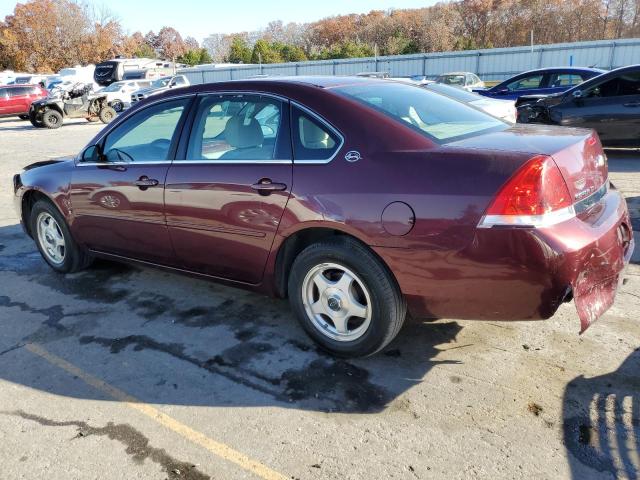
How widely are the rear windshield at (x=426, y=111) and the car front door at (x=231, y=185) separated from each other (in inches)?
22.2

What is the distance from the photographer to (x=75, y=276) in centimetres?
506

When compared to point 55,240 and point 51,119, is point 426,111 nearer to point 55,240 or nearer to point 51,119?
point 55,240

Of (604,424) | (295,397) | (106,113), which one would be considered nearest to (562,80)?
(604,424)

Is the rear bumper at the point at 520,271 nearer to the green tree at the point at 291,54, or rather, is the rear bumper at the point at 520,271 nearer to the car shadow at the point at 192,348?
the car shadow at the point at 192,348

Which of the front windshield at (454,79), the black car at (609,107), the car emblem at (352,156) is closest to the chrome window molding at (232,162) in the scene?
the car emblem at (352,156)

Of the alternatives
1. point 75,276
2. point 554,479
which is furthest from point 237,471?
point 75,276

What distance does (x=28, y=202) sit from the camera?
530 cm

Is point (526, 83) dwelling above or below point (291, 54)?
below

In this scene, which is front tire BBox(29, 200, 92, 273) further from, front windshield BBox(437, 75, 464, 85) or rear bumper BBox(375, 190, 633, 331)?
front windshield BBox(437, 75, 464, 85)

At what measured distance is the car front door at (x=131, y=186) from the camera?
157 inches

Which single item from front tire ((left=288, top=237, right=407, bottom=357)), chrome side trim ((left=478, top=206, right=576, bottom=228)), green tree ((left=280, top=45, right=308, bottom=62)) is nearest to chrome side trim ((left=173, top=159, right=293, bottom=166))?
front tire ((left=288, top=237, right=407, bottom=357))

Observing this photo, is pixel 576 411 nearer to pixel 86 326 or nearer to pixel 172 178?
pixel 172 178

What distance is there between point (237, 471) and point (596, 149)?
264 centimetres

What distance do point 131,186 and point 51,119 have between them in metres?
21.4
